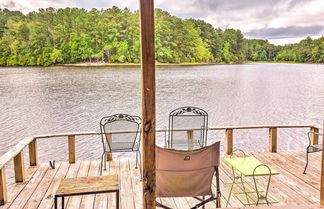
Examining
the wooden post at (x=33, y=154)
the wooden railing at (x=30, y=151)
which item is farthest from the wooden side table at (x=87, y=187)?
the wooden post at (x=33, y=154)

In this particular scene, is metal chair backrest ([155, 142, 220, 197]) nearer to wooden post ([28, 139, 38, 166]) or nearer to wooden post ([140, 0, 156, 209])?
wooden post ([140, 0, 156, 209])

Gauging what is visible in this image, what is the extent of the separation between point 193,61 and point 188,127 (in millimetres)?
21370

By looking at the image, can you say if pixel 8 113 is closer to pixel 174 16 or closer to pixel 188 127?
pixel 188 127

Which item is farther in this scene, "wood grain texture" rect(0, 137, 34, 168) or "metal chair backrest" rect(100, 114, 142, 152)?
"metal chair backrest" rect(100, 114, 142, 152)

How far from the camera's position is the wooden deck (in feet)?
9.21

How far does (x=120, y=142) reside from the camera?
147 inches

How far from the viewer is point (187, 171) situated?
214 centimetres

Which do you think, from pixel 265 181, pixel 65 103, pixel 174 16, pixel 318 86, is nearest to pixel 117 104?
pixel 65 103

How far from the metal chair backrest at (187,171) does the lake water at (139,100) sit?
4.42 metres

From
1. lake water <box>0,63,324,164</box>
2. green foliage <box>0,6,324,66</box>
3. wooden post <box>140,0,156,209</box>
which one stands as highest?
green foliage <box>0,6,324,66</box>

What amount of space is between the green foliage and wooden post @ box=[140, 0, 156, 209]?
595 inches

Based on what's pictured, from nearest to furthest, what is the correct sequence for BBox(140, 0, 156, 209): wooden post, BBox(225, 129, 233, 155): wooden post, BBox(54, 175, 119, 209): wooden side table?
BBox(140, 0, 156, 209): wooden post, BBox(54, 175, 119, 209): wooden side table, BBox(225, 129, 233, 155): wooden post

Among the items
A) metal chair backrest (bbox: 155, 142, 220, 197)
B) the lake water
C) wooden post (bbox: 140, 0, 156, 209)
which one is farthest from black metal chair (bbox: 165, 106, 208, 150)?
the lake water

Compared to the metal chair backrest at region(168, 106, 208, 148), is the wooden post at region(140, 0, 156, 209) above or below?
above
